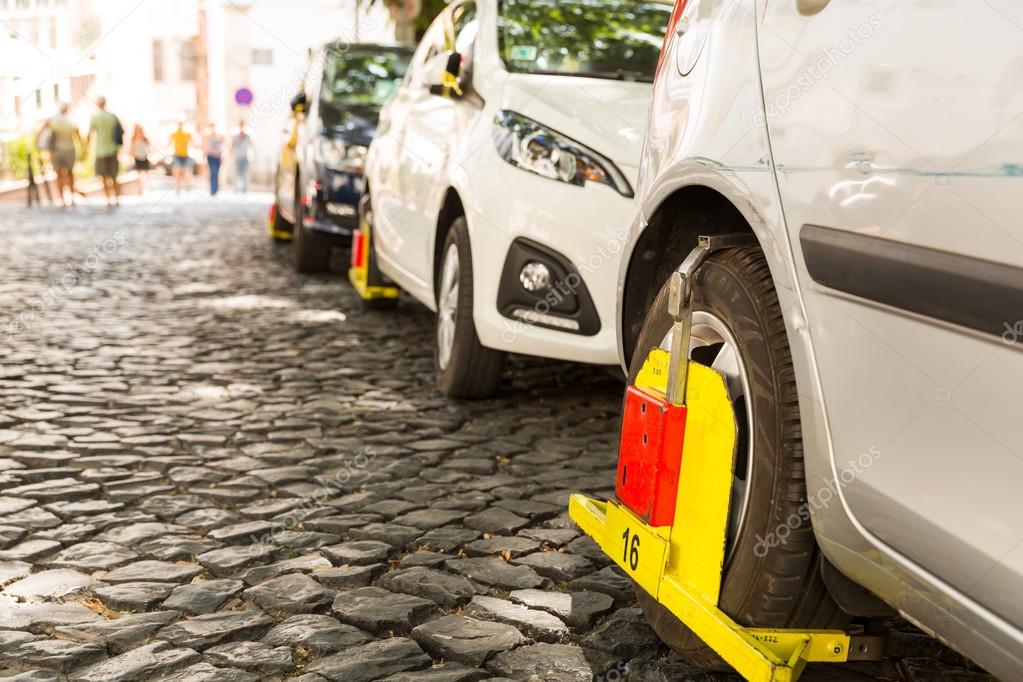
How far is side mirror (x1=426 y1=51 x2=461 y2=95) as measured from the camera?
20.5ft

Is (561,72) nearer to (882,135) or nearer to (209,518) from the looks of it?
(209,518)

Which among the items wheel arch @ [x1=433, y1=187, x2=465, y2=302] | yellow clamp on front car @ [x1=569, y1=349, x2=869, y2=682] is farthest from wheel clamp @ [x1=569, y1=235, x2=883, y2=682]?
wheel arch @ [x1=433, y1=187, x2=465, y2=302]

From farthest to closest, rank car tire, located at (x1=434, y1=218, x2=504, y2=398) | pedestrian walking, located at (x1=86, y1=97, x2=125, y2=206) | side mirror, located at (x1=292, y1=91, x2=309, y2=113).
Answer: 1. pedestrian walking, located at (x1=86, y1=97, x2=125, y2=206)
2. side mirror, located at (x1=292, y1=91, x2=309, y2=113)
3. car tire, located at (x1=434, y1=218, x2=504, y2=398)

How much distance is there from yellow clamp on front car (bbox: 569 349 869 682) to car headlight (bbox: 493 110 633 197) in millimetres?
2436

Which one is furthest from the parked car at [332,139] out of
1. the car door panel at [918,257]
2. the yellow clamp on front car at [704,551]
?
the car door panel at [918,257]

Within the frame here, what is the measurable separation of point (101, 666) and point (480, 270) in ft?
9.81

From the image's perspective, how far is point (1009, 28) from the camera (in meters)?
1.81

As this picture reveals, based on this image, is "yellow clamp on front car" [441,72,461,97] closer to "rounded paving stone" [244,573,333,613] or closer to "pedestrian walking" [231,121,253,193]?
"rounded paving stone" [244,573,333,613]

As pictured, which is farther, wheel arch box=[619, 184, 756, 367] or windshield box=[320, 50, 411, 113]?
windshield box=[320, 50, 411, 113]

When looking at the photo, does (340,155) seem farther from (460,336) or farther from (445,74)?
(460,336)

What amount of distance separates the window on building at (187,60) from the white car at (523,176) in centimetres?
5302

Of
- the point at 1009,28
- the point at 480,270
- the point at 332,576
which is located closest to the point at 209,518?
the point at 332,576

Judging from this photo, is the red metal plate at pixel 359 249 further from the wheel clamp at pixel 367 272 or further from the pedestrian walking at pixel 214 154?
the pedestrian walking at pixel 214 154

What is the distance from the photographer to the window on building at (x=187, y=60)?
5753cm
